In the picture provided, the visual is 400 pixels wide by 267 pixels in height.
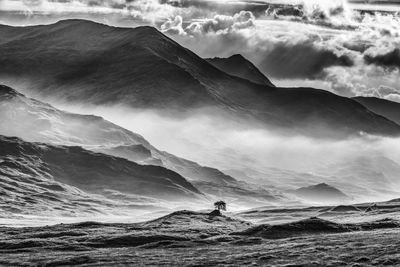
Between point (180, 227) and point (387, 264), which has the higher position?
point (180, 227)

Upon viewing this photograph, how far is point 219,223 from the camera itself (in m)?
162

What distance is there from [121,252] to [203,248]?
42.5ft

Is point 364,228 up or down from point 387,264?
up

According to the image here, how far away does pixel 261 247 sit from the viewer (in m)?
104

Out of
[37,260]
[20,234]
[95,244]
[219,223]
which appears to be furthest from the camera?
[219,223]

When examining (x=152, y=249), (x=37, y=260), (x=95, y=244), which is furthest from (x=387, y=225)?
(x=37, y=260)

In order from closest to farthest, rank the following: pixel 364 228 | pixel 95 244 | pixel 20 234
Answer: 1. pixel 95 244
2. pixel 364 228
3. pixel 20 234

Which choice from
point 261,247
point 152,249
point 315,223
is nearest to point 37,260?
point 152,249

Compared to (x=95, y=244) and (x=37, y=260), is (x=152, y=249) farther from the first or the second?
(x=37, y=260)

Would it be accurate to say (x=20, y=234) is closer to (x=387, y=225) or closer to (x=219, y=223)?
(x=219, y=223)

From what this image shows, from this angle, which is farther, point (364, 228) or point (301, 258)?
point (364, 228)

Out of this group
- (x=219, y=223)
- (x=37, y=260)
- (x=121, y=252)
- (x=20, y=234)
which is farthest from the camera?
(x=219, y=223)

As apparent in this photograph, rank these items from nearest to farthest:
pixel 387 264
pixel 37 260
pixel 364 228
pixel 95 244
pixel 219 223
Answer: pixel 387 264
pixel 37 260
pixel 95 244
pixel 364 228
pixel 219 223

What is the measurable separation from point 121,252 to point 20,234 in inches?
1666
